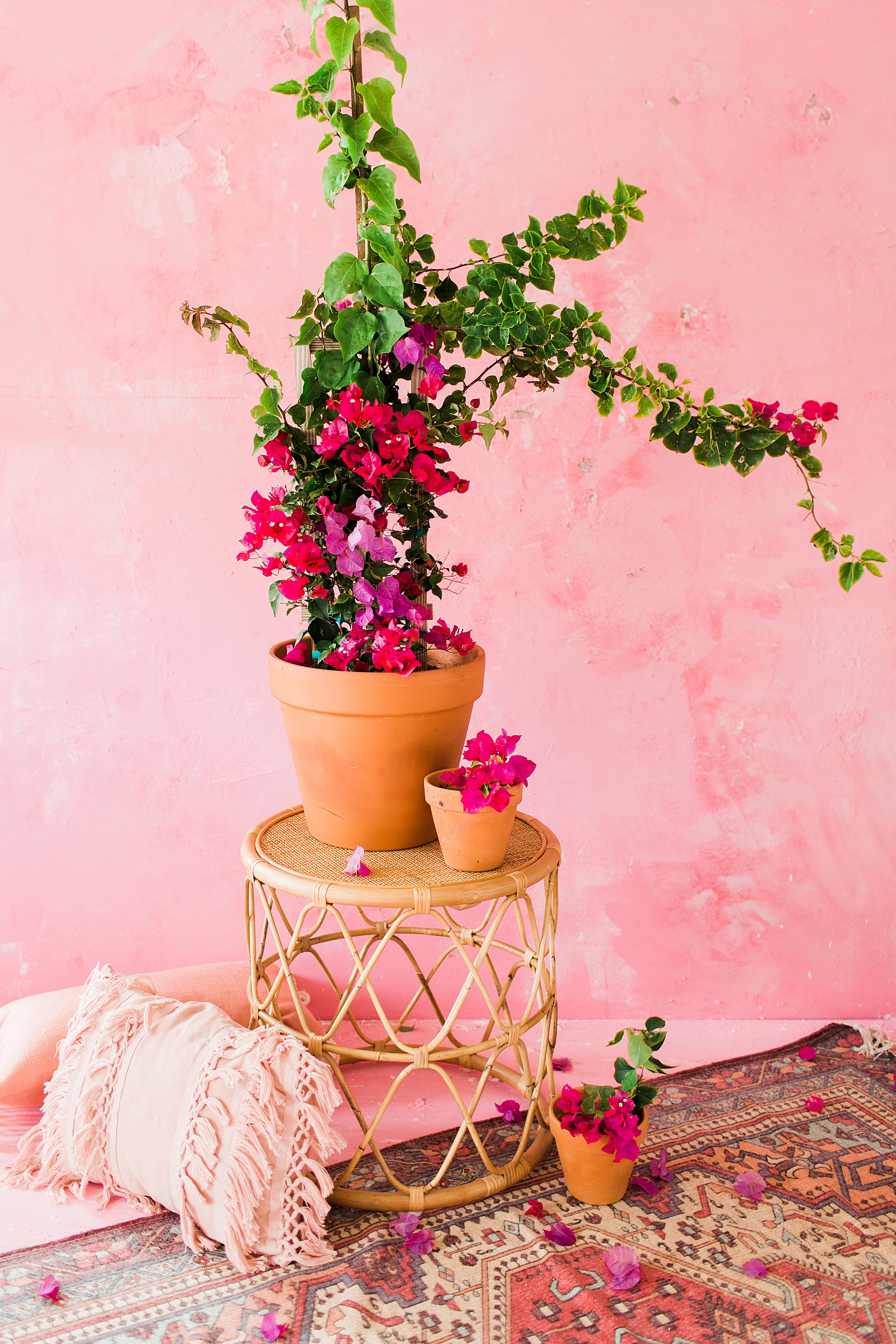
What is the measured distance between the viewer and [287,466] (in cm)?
149

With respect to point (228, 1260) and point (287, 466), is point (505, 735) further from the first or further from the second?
point (228, 1260)

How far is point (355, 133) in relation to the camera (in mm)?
1379

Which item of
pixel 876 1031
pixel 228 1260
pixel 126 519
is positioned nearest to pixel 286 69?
pixel 126 519

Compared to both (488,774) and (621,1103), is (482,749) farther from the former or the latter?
(621,1103)

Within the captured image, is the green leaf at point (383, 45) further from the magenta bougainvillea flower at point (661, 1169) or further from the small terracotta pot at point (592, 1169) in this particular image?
the magenta bougainvillea flower at point (661, 1169)

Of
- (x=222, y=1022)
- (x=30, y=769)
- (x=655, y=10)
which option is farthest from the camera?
(x=30, y=769)

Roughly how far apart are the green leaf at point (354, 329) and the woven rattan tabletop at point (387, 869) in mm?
749

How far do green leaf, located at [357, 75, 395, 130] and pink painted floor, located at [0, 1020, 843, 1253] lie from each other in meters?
1.53

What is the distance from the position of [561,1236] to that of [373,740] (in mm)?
764

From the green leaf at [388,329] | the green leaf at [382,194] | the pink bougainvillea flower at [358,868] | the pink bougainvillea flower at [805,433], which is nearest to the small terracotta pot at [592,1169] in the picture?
the pink bougainvillea flower at [358,868]

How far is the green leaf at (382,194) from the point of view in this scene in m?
1.38

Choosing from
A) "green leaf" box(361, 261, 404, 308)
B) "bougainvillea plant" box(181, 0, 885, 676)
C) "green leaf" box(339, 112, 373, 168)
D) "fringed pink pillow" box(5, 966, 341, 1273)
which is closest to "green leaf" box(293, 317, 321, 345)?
"bougainvillea plant" box(181, 0, 885, 676)

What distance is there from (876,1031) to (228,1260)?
52.3 inches

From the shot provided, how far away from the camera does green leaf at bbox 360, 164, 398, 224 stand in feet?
4.53
